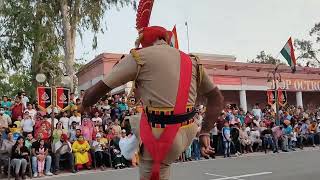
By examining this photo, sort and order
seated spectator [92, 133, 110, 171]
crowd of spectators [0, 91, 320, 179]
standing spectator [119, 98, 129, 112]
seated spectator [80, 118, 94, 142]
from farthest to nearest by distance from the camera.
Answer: standing spectator [119, 98, 129, 112], seated spectator [80, 118, 94, 142], seated spectator [92, 133, 110, 171], crowd of spectators [0, 91, 320, 179]


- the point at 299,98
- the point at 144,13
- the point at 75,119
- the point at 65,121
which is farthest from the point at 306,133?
the point at 144,13

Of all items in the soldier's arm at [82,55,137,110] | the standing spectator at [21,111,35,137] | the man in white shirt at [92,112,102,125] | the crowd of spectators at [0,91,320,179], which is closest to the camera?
the soldier's arm at [82,55,137,110]

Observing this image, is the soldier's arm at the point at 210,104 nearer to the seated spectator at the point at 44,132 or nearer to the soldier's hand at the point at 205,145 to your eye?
the soldier's hand at the point at 205,145

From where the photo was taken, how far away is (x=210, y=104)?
363cm

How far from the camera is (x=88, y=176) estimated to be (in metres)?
12.6

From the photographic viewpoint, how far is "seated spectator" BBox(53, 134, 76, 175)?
14072 millimetres

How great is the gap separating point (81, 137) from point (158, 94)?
11.7m

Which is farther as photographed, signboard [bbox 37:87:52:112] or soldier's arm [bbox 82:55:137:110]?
signboard [bbox 37:87:52:112]

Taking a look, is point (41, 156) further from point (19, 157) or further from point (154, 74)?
point (154, 74)

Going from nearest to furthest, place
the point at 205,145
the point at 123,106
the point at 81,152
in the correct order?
1. the point at 205,145
2. the point at 81,152
3. the point at 123,106

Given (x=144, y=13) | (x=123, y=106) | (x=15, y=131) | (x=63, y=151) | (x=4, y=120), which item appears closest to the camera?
(x=144, y=13)

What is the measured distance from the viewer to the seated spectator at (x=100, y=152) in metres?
14.8

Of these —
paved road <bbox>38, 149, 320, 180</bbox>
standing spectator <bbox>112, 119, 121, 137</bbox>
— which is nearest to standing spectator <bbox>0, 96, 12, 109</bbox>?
standing spectator <bbox>112, 119, 121, 137</bbox>

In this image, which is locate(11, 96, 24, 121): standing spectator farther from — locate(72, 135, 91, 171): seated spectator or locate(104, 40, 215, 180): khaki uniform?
locate(104, 40, 215, 180): khaki uniform
